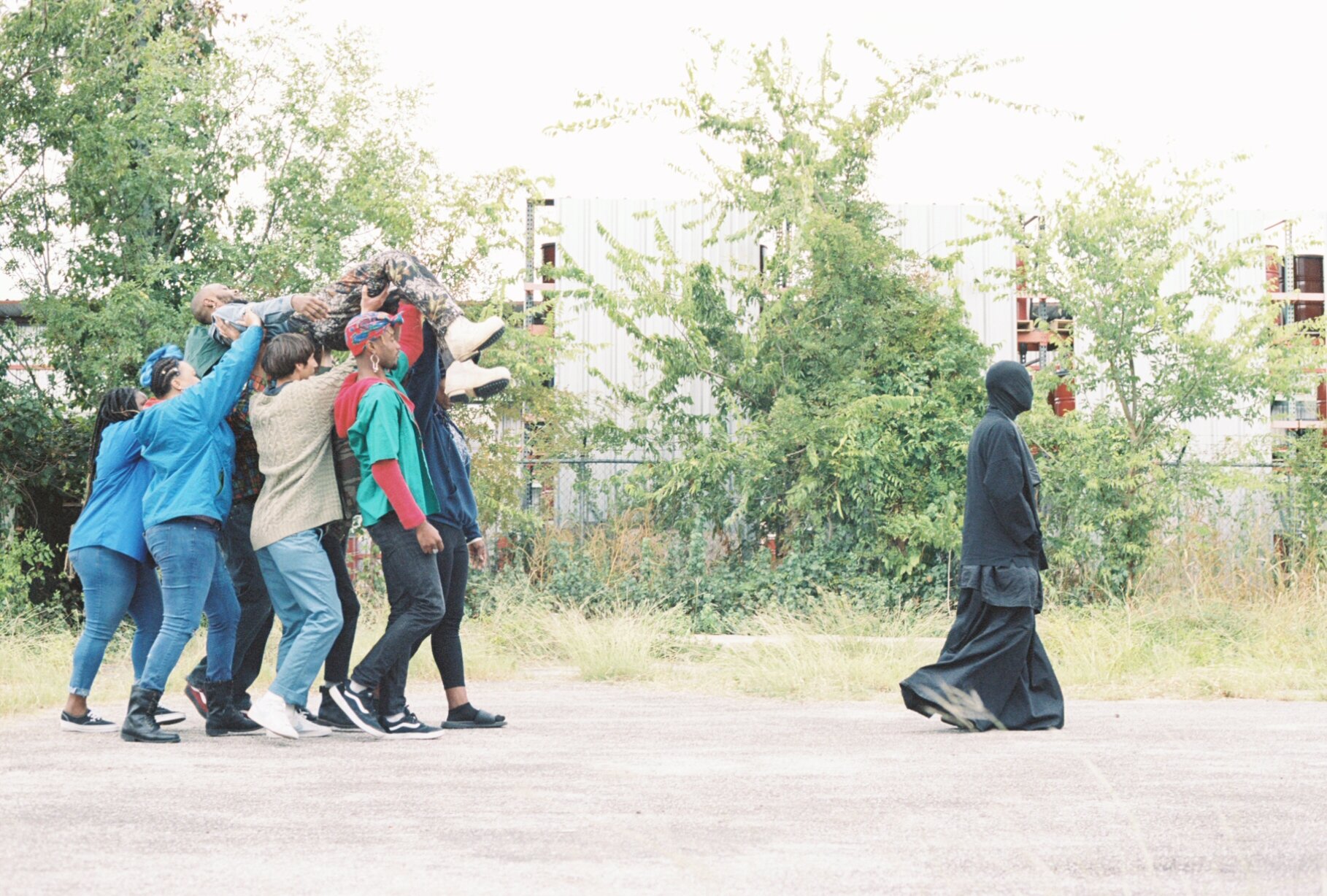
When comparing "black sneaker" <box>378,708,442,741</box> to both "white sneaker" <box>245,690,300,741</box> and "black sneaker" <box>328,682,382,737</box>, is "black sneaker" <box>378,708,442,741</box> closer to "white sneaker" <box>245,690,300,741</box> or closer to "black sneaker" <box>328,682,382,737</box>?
"black sneaker" <box>328,682,382,737</box>

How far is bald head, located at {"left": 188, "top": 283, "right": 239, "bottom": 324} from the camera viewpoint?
717cm

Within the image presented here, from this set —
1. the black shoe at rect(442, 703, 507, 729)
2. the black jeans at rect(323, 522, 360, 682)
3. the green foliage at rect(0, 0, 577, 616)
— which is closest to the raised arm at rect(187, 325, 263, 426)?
the black jeans at rect(323, 522, 360, 682)

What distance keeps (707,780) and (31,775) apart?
8.29 ft

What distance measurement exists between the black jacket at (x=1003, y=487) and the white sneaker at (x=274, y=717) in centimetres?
329

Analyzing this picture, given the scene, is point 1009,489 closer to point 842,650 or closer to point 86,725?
point 842,650

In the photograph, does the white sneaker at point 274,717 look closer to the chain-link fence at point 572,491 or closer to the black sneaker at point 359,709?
the black sneaker at point 359,709

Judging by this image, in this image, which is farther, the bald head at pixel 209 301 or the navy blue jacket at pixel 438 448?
the bald head at pixel 209 301

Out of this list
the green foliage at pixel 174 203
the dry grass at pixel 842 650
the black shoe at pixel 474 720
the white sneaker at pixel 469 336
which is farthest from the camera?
the green foliage at pixel 174 203

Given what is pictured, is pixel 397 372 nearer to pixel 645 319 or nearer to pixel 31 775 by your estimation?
pixel 31 775

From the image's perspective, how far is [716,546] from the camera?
15453 mm

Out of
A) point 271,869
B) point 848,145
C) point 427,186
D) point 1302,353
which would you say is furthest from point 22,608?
point 1302,353

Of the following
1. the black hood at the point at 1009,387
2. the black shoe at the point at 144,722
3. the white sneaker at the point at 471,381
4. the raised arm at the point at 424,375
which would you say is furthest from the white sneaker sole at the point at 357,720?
the black hood at the point at 1009,387

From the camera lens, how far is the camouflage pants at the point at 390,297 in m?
6.47

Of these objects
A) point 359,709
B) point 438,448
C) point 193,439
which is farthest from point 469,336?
point 359,709
